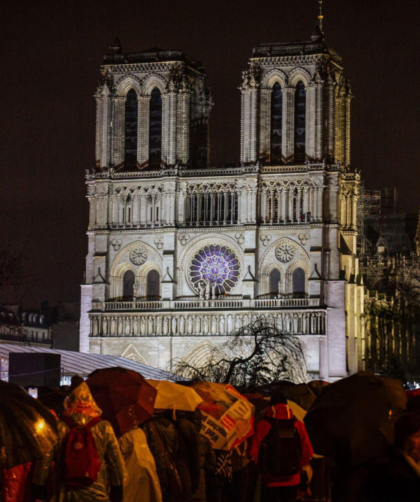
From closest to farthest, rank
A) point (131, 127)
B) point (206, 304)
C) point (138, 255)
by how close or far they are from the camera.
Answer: point (206, 304), point (138, 255), point (131, 127)

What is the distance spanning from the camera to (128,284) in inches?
3061

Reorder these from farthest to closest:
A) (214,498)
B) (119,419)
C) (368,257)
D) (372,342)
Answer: (368,257)
(372,342)
(214,498)
(119,419)

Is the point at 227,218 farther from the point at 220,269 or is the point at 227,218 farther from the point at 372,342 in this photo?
the point at 372,342

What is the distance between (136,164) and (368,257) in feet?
79.9

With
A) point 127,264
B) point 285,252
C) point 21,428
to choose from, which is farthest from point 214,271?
point 21,428

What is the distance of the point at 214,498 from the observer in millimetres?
20656

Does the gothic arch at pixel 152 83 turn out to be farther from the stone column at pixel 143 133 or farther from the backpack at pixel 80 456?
the backpack at pixel 80 456

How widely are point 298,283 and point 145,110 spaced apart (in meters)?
12.5

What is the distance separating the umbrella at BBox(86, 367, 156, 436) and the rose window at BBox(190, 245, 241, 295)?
58.2m

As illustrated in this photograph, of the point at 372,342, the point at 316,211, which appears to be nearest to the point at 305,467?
the point at 316,211

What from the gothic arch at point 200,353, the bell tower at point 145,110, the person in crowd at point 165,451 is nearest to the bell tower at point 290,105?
the bell tower at point 145,110

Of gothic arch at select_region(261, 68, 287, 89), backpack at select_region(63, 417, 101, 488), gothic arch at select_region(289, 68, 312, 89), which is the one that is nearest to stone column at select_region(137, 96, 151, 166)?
gothic arch at select_region(261, 68, 287, 89)

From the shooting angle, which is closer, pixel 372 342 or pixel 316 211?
pixel 316 211

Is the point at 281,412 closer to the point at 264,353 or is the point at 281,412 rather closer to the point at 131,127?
the point at 264,353
